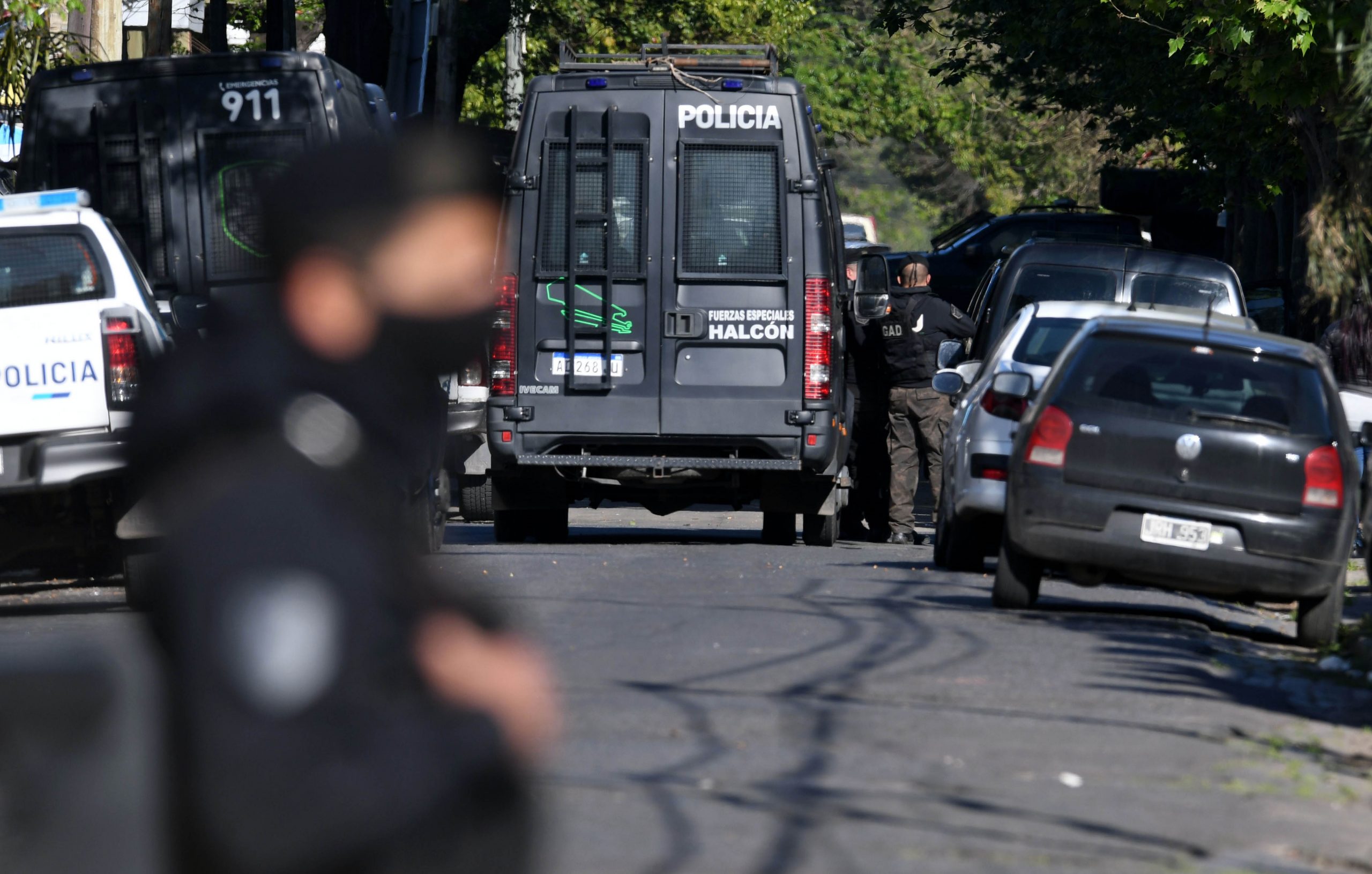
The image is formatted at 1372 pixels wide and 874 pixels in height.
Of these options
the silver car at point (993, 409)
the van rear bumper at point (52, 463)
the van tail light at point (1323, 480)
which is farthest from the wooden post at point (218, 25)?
the van tail light at point (1323, 480)

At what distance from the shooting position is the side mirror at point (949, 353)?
1427 centimetres

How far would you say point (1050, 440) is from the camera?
1009 centimetres

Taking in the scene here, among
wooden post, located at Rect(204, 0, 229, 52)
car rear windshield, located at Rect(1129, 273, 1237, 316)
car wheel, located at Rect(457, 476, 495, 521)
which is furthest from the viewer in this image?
wooden post, located at Rect(204, 0, 229, 52)

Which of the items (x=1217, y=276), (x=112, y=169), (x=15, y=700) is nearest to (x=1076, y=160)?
(x=1217, y=276)

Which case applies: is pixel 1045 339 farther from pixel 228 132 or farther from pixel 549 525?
pixel 228 132

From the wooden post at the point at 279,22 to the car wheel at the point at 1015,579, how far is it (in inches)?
622

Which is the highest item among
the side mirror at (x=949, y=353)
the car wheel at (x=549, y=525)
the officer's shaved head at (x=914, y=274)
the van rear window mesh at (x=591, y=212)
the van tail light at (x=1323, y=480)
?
the van rear window mesh at (x=591, y=212)

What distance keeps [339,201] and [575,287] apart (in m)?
9.79

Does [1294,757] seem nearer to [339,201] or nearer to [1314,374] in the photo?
[1314,374]

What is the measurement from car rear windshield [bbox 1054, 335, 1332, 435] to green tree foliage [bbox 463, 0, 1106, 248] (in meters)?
19.5

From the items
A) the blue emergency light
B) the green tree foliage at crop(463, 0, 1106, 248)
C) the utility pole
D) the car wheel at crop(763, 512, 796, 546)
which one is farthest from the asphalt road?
the utility pole

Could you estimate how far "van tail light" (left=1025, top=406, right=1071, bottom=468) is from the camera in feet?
33.0

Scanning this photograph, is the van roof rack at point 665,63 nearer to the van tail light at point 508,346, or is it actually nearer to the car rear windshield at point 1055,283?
the van tail light at point 508,346

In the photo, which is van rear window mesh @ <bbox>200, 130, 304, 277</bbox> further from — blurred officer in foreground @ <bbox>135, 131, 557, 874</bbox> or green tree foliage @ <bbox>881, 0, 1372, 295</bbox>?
blurred officer in foreground @ <bbox>135, 131, 557, 874</bbox>
